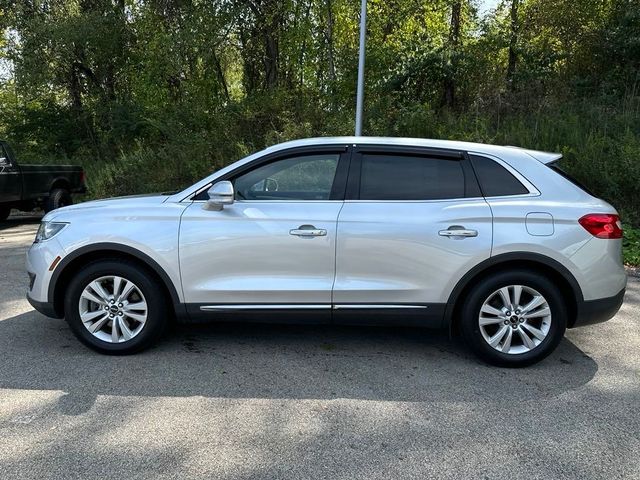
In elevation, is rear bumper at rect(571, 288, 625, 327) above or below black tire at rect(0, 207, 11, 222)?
above

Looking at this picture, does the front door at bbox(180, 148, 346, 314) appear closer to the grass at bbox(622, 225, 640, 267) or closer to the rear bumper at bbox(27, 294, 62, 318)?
the rear bumper at bbox(27, 294, 62, 318)

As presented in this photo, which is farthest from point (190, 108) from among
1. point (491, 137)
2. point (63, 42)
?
point (491, 137)

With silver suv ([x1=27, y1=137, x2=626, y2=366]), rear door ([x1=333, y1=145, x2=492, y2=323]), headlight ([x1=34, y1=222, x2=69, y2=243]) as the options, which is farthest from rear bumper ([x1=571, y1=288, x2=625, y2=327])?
headlight ([x1=34, y1=222, x2=69, y2=243])

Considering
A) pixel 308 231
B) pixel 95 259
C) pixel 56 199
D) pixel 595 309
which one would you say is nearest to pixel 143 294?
pixel 95 259

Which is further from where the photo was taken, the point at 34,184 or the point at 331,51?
the point at 331,51

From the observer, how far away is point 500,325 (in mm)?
4016

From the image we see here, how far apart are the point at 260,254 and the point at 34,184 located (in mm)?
9196

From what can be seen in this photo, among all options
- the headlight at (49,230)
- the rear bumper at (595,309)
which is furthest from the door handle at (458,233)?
the headlight at (49,230)

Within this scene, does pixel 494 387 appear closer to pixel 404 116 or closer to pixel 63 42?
pixel 404 116

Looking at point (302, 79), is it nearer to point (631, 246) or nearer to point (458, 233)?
point (631, 246)

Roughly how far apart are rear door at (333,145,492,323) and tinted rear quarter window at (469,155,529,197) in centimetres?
6

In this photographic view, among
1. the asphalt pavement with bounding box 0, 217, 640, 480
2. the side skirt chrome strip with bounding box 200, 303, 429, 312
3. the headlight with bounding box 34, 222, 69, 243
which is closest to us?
the asphalt pavement with bounding box 0, 217, 640, 480

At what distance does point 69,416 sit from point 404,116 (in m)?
10.4

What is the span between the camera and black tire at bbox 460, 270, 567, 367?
3.95 m
